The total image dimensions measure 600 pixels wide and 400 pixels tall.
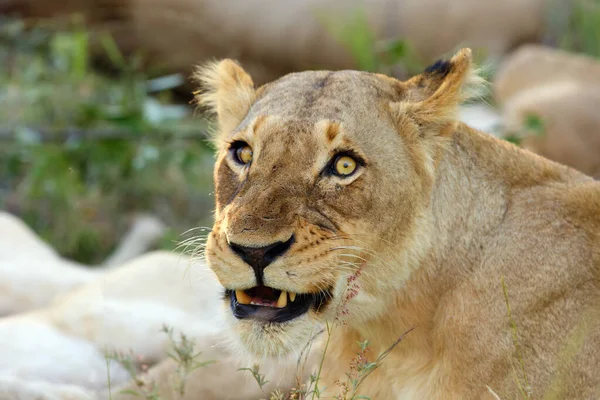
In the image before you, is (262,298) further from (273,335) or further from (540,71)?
(540,71)

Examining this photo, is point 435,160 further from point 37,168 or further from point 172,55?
point 172,55

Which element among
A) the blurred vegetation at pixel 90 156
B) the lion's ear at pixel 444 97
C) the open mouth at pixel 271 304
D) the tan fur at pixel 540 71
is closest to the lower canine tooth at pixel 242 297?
the open mouth at pixel 271 304

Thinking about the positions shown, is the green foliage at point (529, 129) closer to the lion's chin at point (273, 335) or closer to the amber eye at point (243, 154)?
the amber eye at point (243, 154)

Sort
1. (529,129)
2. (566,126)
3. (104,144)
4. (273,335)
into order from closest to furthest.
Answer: (273,335)
(529,129)
(566,126)
(104,144)

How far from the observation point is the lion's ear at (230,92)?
3.29 meters

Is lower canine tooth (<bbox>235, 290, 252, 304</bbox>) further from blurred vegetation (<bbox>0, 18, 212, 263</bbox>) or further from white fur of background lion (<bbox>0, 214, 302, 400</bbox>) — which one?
blurred vegetation (<bbox>0, 18, 212, 263</bbox>)

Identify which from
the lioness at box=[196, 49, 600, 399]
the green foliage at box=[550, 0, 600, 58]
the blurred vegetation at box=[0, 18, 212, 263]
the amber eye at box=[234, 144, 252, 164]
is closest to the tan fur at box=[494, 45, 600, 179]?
the green foliage at box=[550, 0, 600, 58]

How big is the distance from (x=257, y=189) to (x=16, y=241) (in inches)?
149

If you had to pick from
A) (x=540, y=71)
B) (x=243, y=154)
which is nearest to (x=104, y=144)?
(x=540, y=71)

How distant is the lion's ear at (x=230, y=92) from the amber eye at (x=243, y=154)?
0.31 metres

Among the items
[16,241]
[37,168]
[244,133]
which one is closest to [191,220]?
[37,168]

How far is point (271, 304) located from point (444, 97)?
33.4 inches

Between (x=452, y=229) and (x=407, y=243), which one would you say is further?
(x=452, y=229)

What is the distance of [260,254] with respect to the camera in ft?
8.39
